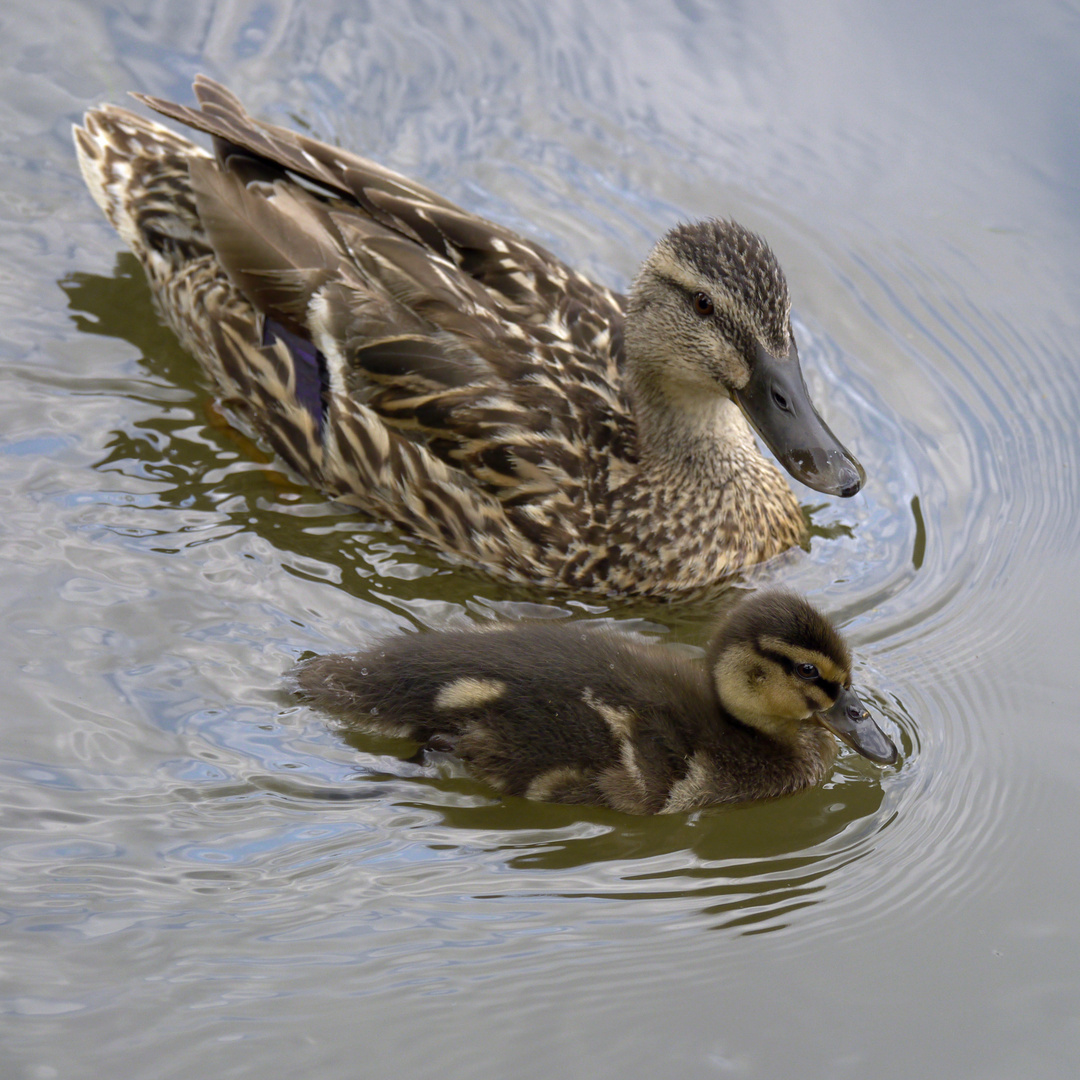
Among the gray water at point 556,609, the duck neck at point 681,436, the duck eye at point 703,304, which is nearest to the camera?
the gray water at point 556,609

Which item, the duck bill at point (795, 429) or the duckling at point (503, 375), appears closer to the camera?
the duck bill at point (795, 429)

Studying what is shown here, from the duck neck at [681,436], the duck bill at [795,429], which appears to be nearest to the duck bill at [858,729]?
the duck bill at [795,429]

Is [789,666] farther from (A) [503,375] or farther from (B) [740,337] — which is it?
(A) [503,375]

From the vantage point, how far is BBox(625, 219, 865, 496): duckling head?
4.36m

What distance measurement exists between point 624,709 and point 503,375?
4.25 feet

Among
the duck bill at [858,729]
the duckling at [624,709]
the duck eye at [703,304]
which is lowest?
the duckling at [624,709]

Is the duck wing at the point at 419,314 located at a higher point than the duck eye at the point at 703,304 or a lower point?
lower

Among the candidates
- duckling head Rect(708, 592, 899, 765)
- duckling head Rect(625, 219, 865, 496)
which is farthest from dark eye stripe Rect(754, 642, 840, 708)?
duckling head Rect(625, 219, 865, 496)

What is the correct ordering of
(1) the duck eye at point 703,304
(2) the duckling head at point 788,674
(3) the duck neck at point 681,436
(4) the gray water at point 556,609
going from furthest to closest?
(3) the duck neck at point 681,436 < (1) the duck eye at point 703,304 < (2) the duckling head at point 788,674 < (4) the gray water at point 556,609

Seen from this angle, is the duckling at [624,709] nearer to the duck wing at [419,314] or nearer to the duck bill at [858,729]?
the duck bill at [858,729]

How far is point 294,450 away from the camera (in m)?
4.94

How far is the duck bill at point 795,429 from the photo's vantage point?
14.2ft

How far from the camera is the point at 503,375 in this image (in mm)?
4570

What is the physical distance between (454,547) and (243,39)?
3.27 m
